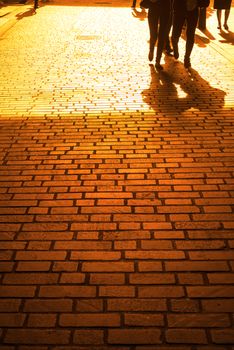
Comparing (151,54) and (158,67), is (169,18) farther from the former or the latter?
(158,67)

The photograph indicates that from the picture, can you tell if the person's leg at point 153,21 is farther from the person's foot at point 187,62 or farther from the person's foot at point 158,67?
the person's foot at point 187,62

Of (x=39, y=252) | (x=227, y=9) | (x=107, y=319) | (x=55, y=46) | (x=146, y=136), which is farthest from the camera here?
(x=227, y=9)

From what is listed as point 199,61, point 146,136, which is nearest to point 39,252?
point 146,136

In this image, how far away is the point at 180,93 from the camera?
5.62 meters

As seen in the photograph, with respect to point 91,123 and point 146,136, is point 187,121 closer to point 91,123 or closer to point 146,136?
point 146,136

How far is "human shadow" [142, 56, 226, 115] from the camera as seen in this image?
5.10 meters

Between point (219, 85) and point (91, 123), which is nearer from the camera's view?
point (91, 123)

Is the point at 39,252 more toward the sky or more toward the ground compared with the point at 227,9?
more toward the ground

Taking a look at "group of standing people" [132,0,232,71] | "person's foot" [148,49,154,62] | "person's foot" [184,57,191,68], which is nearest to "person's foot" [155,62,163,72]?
"group of standing people" [132,0,232,71]

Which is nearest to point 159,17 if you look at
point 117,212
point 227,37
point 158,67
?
point 158,67

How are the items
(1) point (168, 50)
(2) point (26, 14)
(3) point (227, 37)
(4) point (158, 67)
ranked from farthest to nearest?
(2) point (26, 14), (3) point (227, 37), (1) point (168, 50), (4) point (158, 67)

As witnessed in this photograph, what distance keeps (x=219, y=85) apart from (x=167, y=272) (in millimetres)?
4501

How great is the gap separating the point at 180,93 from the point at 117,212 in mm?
3353

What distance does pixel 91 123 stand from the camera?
4.62m
